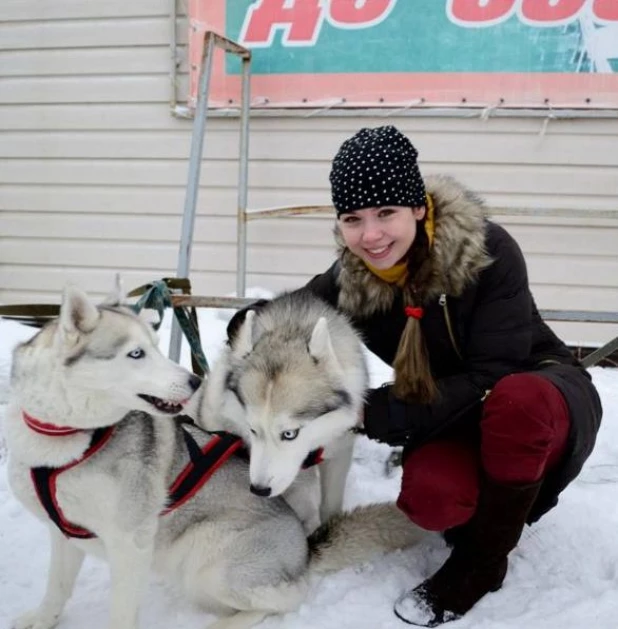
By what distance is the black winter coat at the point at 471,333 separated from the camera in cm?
204

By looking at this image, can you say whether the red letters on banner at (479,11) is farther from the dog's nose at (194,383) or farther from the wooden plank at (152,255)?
the dog's nose at (194,383)

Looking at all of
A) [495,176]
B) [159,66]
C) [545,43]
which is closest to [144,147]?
[159,66]

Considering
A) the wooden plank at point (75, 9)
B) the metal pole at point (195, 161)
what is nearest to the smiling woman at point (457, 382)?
the metal pole at point (195, 161)

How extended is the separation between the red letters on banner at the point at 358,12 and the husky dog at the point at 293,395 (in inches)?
109

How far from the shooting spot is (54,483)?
1.75m

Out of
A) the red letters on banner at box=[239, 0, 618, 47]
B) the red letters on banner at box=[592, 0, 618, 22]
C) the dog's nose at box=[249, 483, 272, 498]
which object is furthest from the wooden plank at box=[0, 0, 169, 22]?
the dog's nose at box=[249, 483, 272, 498]

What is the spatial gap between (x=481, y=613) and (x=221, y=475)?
985 millimetres

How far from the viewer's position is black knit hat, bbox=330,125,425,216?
→ 1.92m

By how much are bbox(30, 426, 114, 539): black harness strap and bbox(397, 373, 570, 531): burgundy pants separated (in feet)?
3.40

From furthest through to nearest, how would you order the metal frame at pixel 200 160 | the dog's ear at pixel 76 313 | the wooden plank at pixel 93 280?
the wooden plank at pixel 93 280 → the metal frame at pixel 200 160 → the dog's ear at pixel 76 313

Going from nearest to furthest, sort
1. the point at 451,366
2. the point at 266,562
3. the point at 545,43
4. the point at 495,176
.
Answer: the point at 266,562, the point at 451,366, the point at 545,43, the point at 495,176

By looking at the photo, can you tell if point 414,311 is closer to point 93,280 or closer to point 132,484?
point 132,484

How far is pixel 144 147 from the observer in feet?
15.9

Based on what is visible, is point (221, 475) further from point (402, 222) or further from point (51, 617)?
point (402, 222)
